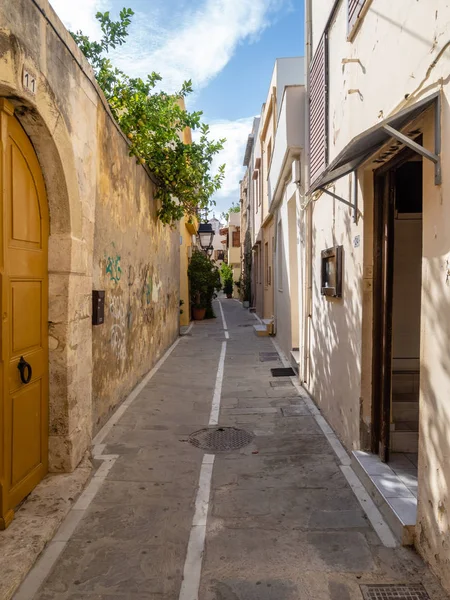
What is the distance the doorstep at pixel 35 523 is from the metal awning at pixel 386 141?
3539mm

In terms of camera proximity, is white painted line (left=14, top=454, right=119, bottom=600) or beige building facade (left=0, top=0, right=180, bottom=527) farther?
beige building facade (left=0, top=0, right=180, bottom=527)

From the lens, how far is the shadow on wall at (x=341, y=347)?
15.5ft

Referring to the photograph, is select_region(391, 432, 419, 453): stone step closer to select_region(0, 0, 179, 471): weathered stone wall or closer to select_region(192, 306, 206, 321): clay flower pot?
select_region(0, 0, 179, 471): weathered stone wall

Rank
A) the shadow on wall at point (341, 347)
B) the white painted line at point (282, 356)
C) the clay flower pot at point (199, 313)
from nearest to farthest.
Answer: the shadow on wall at point (341, 347) → the white painted line at point (282, 356) → the clay flower pot at point (199, 313)

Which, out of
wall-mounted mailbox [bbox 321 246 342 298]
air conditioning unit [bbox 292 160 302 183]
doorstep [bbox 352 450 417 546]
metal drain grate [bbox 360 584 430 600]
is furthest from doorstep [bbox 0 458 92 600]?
air conditioning unit [bbox 292 160 302 183]

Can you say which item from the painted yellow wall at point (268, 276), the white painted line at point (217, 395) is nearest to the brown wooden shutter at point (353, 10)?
the white painted line at point (217, 395)

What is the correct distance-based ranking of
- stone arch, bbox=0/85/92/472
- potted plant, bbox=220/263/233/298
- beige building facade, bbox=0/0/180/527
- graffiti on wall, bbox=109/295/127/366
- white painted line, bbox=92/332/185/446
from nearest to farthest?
beige building facade, bbox=0/0/180/527, stone arch, bbox=0/85/92/472, white painted line, bbox=92/332/185/446, graffiti on wall, bbox=109/295/127/366, potted plant, bbox=220/263/233/298

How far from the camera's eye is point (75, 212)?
4.32 m

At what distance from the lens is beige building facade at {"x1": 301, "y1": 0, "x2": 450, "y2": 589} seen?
9.31 ft

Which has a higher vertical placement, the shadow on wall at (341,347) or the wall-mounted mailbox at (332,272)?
the wall-mounted mailbox at (332,272)

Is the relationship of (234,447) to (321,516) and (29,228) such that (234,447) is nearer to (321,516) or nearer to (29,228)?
(321,516)

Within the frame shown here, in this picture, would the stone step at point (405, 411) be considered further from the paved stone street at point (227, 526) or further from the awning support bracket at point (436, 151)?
the awning support bracket at point (436, 151)

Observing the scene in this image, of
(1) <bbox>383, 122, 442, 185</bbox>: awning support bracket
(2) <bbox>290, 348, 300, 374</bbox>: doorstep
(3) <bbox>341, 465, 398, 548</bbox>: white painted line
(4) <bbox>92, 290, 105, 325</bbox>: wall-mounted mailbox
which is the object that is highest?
(1) <bbox>383, 122, 442, 185</bbox>: awning support bracket

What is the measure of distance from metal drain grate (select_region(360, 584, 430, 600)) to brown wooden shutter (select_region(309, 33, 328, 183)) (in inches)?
189
